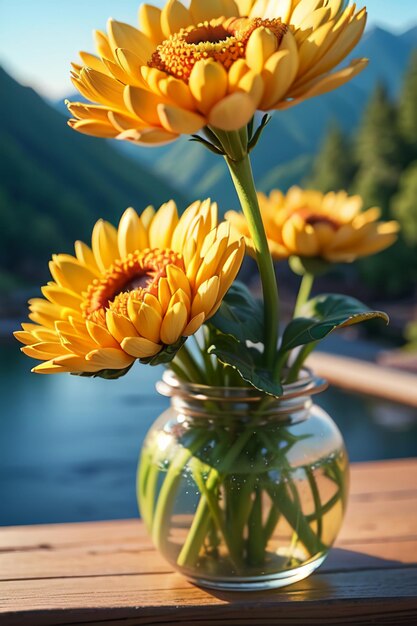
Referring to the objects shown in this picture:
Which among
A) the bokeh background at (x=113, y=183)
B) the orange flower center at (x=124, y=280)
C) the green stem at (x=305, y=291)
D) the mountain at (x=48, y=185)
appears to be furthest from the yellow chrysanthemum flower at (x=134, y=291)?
the mountain at (x=48, y=185)

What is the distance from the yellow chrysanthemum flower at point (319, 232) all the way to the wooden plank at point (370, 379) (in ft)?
4.67

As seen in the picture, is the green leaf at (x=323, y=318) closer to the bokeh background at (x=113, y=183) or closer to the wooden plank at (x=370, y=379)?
the wooden plank at (x=370, y=379)

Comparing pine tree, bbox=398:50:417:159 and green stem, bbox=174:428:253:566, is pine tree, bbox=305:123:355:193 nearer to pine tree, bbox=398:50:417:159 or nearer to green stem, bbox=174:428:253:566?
pine tree, bbox=398:50:417:159

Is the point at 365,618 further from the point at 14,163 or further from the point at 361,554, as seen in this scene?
the point at 14,163

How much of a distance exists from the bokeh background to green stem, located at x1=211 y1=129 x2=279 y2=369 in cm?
214

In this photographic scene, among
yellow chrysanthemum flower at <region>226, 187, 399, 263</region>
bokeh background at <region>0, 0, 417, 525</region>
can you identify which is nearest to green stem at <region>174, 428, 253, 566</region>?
yellow chrysanthemum flower at <region>226, 187, 399, 263</region>

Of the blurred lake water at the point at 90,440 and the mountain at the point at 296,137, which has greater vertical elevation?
the mountain at the point at 296,137

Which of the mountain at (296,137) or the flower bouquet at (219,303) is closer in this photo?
the flower bouquet at (219,303)

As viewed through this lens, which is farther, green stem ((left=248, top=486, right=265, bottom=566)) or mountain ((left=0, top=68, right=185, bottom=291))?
mountain ((left=0, top=68, right=185, bottom=291))

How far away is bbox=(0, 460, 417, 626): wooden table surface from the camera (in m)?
0.40

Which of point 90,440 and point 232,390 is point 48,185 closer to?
point 90,440

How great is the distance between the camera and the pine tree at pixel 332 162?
3652 mm

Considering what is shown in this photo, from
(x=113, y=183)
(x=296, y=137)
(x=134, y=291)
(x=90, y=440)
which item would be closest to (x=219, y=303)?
(x=134, y=291)

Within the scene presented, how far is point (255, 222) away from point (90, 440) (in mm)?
2238
